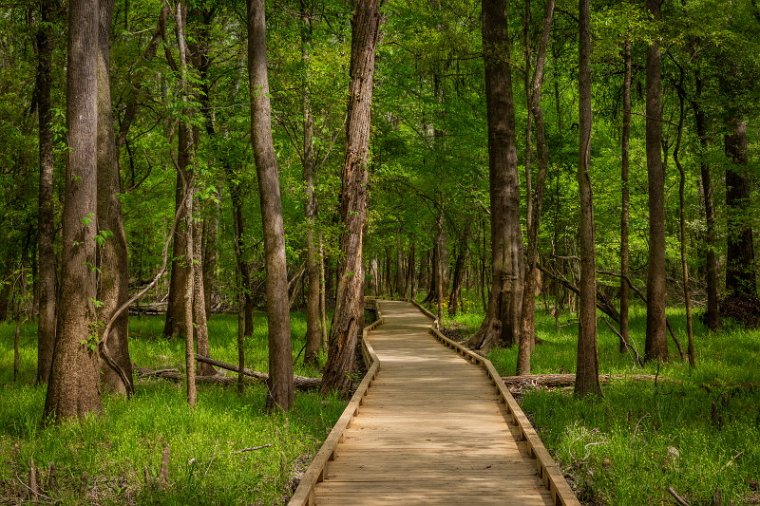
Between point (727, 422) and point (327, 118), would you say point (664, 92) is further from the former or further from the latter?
point (727, 422)

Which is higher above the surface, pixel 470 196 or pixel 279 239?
pixel 470 196

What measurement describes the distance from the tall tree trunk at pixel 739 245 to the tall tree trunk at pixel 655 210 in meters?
4.49

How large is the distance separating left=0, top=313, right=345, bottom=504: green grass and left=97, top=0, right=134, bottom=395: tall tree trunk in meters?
0.66

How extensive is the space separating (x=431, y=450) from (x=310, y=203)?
29.9 feet

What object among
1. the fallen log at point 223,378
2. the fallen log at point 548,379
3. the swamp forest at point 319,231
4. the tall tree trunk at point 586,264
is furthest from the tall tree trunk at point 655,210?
the fallen log at point 223,378

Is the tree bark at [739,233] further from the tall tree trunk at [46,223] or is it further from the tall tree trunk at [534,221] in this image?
the tall tree trunk at [46,223]

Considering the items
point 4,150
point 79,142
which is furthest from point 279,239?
point 4,150

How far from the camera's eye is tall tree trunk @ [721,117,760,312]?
2017 centimetres

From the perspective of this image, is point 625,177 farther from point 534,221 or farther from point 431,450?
point 431,450

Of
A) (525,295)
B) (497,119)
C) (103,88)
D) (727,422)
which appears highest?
(497,119)

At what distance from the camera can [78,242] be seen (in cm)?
914

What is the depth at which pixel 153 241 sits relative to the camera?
30.9 m

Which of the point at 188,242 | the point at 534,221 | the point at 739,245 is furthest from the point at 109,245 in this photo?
the point at 739,245

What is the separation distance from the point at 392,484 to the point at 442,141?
68.6ft
